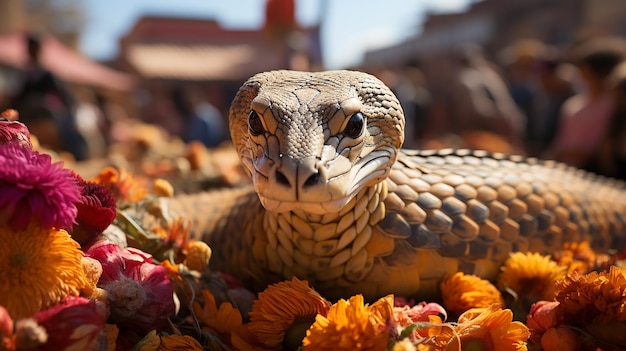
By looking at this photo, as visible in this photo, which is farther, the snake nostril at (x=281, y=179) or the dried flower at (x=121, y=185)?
the dried flower at (x=121, y=185)

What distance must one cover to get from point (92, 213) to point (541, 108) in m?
3.35

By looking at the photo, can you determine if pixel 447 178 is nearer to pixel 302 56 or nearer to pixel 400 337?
pixel 400 337

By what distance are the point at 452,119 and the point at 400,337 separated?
3.93 meters

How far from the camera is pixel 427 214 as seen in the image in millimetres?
1012

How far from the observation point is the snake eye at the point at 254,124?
0.84m

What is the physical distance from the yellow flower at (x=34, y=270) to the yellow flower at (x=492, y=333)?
51cm

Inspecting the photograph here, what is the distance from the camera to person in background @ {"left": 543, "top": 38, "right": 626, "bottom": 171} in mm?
2197

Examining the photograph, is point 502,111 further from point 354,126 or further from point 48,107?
point 354,126

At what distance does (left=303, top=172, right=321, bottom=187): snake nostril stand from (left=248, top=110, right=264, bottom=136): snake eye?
133 millimetres

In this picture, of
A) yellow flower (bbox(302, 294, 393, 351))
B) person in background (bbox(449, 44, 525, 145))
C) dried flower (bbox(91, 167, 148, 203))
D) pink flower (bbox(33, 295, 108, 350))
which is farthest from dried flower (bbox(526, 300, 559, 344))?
person in background (bbox(449, 44, 525, 145))

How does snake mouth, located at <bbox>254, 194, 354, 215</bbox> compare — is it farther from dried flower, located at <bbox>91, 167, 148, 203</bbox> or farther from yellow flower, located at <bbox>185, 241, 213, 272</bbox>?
dried flower, located at <bbox>91, 167, 148, 203</bbox>

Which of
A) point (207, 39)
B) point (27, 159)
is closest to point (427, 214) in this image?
point (27, 159)

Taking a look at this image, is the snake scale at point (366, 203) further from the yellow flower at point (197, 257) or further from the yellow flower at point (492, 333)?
the yellow flower at point (492, 333)

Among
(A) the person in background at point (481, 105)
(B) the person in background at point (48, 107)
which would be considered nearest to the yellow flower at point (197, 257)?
(B) the person in background at point (48, 107)
